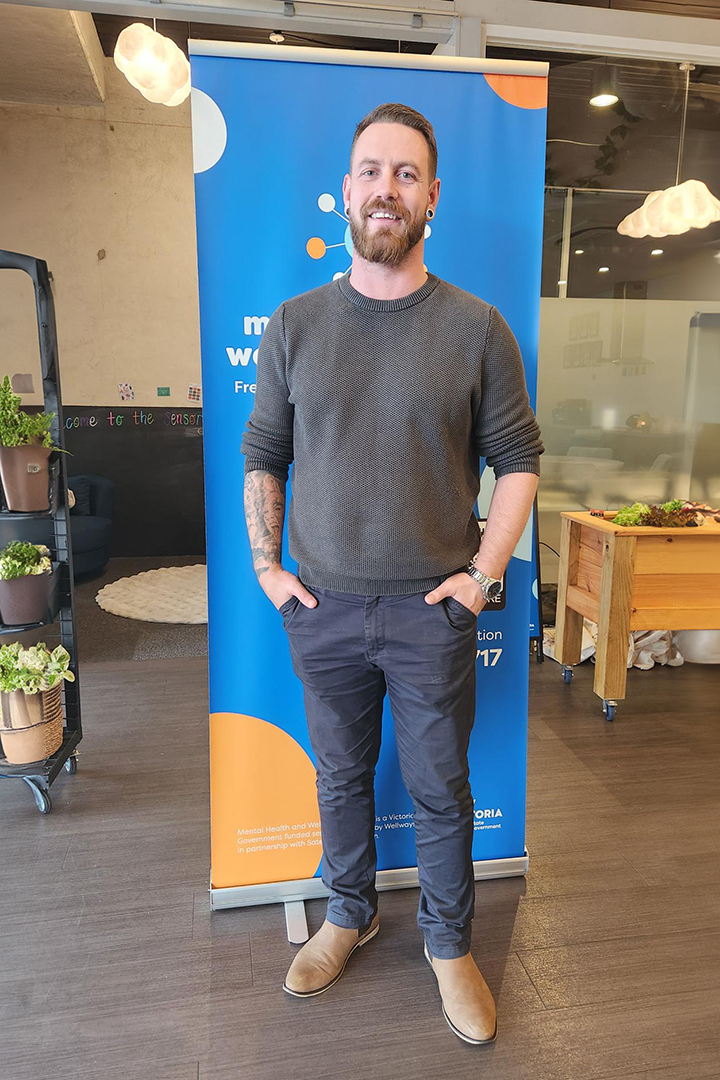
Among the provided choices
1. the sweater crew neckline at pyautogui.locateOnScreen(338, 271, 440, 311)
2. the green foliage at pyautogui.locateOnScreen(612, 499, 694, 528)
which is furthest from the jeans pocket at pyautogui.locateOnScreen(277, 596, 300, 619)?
the green foliage at pyautogui.locateOnScreen(612, 499, 694, 528)

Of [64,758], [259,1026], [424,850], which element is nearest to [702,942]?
[424,850]

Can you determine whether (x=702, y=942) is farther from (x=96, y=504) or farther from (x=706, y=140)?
(x=96, y=504)

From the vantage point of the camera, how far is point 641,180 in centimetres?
407

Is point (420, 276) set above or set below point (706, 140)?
below

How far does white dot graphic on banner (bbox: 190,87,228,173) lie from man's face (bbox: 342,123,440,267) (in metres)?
0.40

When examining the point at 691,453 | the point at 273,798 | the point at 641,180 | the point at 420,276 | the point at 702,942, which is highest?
the point at 641,180

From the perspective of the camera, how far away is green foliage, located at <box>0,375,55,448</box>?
97.6 inches

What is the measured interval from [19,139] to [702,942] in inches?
279

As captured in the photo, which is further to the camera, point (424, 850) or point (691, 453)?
point (691, 453)

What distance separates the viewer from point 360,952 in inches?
75.7

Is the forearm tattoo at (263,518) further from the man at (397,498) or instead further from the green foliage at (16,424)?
the green foliage at (16,424)

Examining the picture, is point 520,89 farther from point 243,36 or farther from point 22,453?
point 243,36

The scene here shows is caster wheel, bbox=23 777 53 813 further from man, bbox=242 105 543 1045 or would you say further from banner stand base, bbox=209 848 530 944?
man, bbox=242 105 543 1045

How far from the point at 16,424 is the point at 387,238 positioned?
61.3 inches
